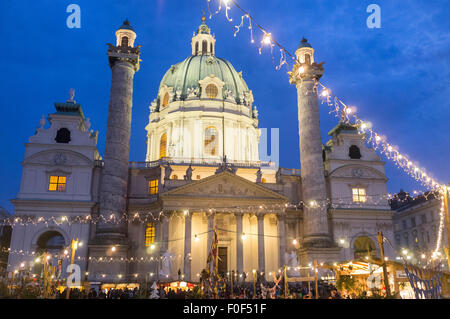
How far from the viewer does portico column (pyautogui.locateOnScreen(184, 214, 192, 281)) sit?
38.0 metres

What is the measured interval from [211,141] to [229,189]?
1540 cm

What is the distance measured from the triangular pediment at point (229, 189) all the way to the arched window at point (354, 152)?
1264cm

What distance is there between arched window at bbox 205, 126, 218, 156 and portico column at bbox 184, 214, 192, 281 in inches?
647

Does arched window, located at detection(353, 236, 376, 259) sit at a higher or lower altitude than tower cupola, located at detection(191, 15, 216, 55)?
lower

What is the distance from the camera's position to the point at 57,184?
42156mm

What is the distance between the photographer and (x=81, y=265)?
3888 cm

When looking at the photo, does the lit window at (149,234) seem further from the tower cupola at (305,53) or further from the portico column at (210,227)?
the tower cupola at (305,53)

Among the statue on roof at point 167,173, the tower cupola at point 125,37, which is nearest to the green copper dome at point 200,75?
the tower cupola at point 125,37

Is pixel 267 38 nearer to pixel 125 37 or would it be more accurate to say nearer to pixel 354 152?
pixel 125 37

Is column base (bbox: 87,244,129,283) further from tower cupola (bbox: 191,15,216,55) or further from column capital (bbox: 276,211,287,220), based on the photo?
tower cupola (bbox: 191,15,216,55)

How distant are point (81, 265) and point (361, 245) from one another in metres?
30.7

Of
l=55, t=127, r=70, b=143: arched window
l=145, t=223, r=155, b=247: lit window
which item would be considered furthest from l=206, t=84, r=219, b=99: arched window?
l=145, t=223, r=155, b=247: lit window
